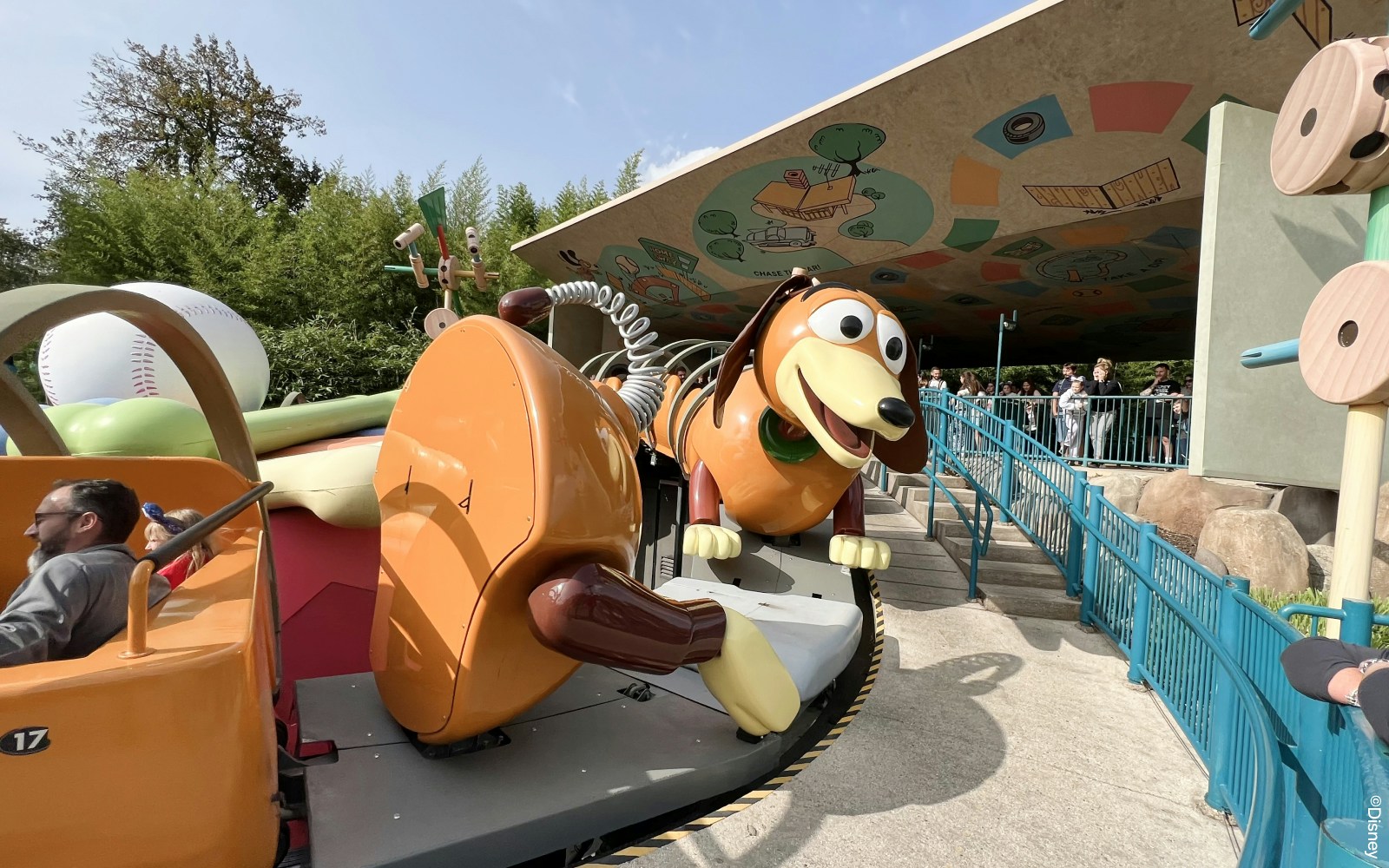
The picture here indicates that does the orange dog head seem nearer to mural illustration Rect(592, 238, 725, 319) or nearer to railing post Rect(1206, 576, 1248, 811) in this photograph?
railing post Rect(1206, 576, 1248, 811)

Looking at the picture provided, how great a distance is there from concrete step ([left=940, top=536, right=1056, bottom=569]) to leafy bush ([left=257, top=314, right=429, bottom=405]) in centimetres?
975

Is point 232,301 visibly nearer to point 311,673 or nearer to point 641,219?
point 641,219

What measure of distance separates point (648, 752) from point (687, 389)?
12.3ft

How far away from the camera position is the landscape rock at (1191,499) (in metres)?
7.43

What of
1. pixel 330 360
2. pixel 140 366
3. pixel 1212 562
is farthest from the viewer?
pixel 330 360

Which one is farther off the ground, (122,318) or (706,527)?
(122,318)

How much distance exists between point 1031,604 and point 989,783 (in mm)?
2754

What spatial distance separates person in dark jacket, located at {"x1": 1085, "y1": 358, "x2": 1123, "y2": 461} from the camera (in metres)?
9.19

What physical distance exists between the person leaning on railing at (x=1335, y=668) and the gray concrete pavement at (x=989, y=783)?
122 cm

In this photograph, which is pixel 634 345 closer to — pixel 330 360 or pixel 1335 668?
pixel 1335 668

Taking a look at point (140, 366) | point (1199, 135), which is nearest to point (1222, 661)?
point (140, 366)

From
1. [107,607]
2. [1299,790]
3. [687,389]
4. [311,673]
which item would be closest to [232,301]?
[687,389]

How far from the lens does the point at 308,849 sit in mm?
1471

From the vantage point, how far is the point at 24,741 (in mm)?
986
